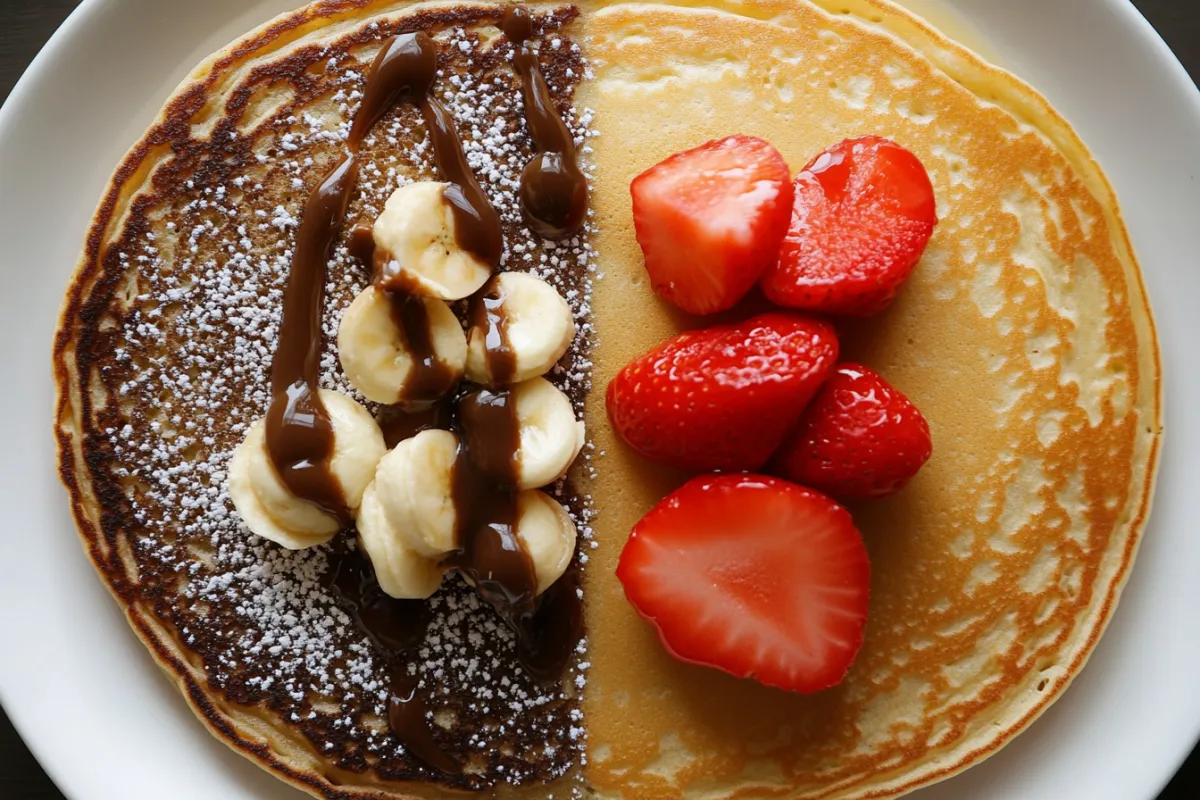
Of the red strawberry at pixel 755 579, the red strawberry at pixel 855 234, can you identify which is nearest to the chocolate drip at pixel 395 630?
the red strawberry at pixel 755 579

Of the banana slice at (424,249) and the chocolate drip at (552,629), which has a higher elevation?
the banana slice at (424,249)

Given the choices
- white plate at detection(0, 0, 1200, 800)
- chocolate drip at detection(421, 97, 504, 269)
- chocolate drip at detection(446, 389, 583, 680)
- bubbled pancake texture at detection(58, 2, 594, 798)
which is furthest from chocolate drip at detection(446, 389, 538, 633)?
white plate at detection(0, 0, 1200, 800)

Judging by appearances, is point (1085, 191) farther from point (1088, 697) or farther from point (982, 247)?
point (1088, 697)

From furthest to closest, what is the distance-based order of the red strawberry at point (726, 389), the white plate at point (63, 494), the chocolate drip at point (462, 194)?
the white plate at point (63, 494) → the chocolate drip at point (462, 194) → the red strawberry at point (726, 389)

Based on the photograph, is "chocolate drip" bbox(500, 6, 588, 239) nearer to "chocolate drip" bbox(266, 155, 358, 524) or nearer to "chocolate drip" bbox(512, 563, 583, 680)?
"chocolate drip" bbox(266, 155, 358, 524)

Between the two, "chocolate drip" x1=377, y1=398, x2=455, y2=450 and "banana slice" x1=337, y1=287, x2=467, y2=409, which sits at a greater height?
"banana slice" x1=337, y1=287, x2=467, y2=409

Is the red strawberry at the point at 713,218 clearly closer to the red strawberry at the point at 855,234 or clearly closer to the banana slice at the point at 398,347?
the red strawberry at the point at 855,234
